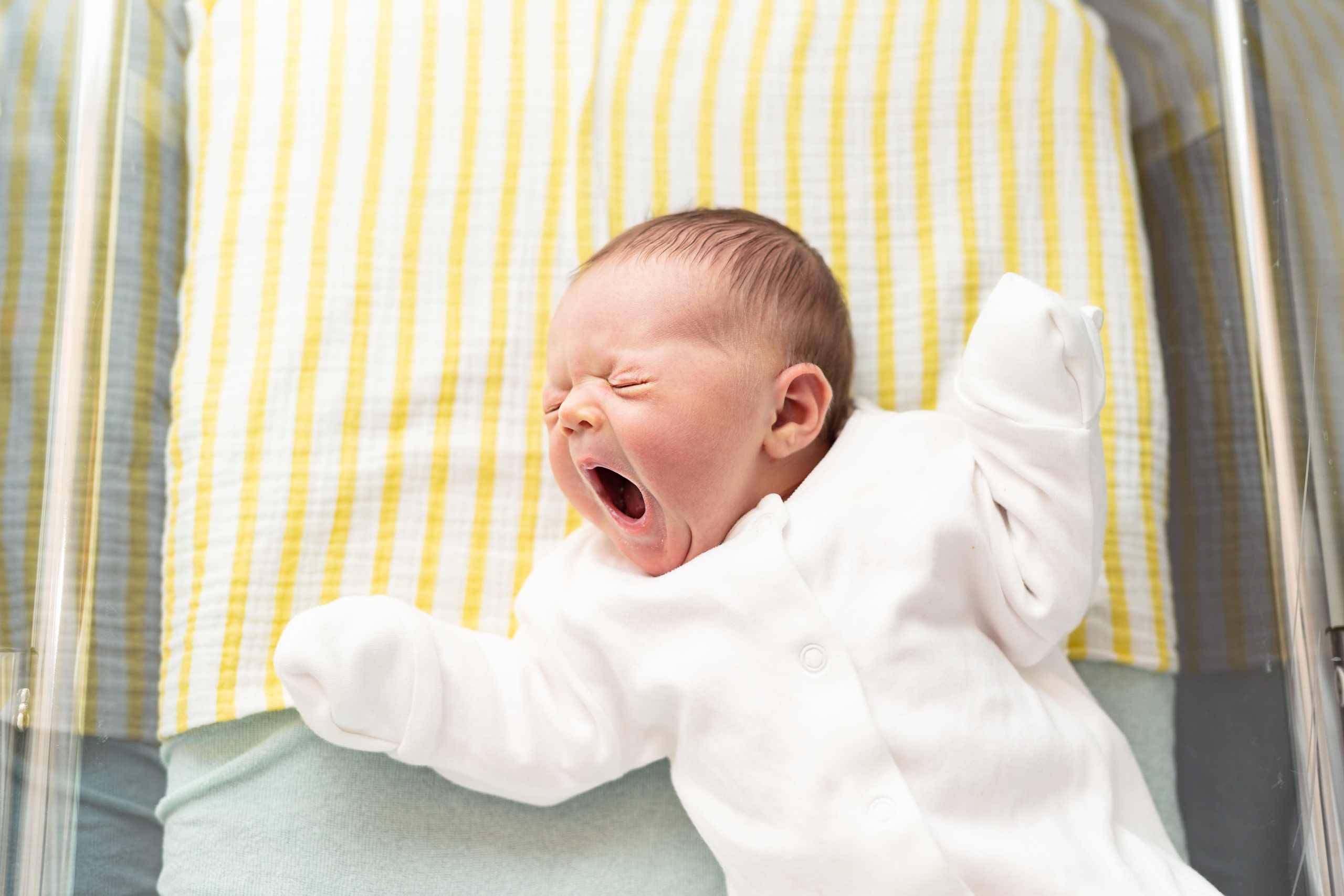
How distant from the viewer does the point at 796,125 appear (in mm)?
1364

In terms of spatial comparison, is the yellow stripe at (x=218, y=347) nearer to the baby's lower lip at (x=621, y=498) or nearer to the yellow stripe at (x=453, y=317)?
the yellow stripe at (x=453, y=317)

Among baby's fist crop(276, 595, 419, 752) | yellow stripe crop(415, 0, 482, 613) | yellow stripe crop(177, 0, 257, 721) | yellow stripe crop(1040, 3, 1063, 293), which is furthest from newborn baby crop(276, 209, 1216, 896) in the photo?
yellow stripe crop(1040, 3, 1063, 293)

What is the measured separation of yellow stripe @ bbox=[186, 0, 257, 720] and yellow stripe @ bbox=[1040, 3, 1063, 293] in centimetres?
93

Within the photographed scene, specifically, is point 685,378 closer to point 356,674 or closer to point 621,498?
point 621,498

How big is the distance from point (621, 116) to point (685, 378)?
0.49 metres

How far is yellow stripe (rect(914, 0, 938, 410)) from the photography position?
1282 mm

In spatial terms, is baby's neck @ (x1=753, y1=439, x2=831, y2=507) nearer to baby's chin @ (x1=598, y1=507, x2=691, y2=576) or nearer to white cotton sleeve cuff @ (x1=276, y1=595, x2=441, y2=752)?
baby's chin @ (x1=598, y1=507, x2=691, y2=576)

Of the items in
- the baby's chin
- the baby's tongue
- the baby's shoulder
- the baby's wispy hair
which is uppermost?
the baby's wispy hair

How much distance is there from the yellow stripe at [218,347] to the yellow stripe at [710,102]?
1.73ft

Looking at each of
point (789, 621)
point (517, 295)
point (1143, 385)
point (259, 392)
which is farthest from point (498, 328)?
point (1143, 385)

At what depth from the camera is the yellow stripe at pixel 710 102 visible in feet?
4.35

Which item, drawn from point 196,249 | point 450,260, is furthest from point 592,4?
point 196,249

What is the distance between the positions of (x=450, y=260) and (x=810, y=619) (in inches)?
23.7

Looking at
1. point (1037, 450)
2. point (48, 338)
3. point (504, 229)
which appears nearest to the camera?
point (1037, 450)
